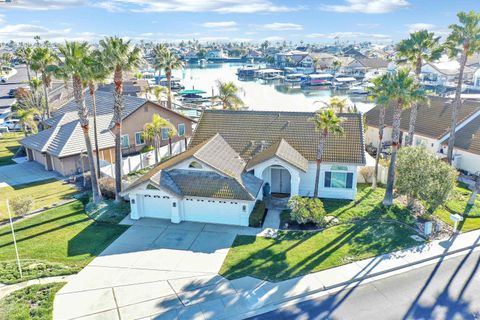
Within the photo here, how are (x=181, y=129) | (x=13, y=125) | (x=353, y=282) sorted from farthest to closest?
(x=13, y=125), (x=181, y=129), (x=353, y=282)

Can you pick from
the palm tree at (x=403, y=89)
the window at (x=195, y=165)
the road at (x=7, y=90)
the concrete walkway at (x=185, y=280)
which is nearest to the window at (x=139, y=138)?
the window at (x=195, y=165)

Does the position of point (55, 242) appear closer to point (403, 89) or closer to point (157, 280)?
point (157, 280)

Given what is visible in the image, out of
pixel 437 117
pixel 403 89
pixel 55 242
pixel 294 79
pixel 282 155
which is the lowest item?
pixel 55 242

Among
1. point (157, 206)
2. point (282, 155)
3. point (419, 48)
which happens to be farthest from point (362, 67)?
point (157, 206)

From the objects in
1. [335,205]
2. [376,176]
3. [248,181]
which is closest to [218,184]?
[248,181]

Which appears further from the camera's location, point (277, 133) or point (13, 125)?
point (13, 125)

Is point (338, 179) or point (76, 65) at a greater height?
point (76, 65)

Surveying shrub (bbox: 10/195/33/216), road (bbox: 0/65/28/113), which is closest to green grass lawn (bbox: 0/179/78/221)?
shrub (bbox: 10/195/33/216)

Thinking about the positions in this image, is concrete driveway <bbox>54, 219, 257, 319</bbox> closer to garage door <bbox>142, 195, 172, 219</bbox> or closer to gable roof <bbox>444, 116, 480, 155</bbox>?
garage door <bbox>142, 195, 172, 219</bbox>
